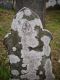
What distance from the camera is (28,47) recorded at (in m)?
5.35

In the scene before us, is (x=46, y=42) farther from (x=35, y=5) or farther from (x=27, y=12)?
(x=35, y=5)

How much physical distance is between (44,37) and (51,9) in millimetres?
10621

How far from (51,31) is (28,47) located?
5580mm

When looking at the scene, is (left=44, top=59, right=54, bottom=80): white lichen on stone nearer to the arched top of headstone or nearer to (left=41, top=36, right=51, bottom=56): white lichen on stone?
(left=41, top=36, right=51, bottom=56): white lichen on stone

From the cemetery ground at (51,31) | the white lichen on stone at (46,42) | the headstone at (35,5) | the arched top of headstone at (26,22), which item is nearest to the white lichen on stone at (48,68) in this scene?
the white lichen on stone at (46,42)

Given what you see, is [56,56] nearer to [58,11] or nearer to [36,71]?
[36,71]

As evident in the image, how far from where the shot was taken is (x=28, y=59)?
5.37m

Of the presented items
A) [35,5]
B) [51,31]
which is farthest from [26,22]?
[51,31]

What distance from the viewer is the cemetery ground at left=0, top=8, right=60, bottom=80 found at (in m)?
6.40

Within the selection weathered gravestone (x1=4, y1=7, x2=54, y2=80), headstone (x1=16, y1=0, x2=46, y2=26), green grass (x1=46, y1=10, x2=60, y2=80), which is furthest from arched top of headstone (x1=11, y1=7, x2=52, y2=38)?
headstone (x1=16, y1=0, x2=46, y2=26)

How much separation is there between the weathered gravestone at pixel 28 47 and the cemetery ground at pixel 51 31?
68cm

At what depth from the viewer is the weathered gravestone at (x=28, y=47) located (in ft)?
17.3

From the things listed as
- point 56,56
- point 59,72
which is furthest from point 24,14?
point 56,56

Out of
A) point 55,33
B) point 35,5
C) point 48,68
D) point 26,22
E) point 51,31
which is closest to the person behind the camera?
point 26,22
